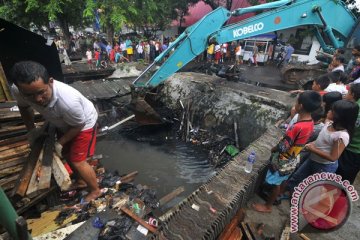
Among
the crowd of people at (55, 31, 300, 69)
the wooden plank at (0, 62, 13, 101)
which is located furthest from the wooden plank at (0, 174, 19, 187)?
the crowd of people at (55, 31, 300, 69)

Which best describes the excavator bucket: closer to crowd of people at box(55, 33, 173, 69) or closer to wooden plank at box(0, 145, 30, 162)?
wooden plank at box(0, 145, 30, 162)

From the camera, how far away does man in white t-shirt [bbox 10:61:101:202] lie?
6.83ft

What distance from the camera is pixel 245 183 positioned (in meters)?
2.96

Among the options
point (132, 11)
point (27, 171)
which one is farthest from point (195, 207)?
point (132, 11)

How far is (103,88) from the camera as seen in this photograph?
26.1 feet

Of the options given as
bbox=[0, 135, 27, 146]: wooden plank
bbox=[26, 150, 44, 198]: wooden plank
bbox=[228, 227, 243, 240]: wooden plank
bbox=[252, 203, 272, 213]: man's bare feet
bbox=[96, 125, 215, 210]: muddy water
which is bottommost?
bbox=[96, 125, 215, 210]: muddy water

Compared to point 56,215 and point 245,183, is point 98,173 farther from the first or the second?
point 245,183

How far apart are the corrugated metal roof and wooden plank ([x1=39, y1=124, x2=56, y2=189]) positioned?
4188mm

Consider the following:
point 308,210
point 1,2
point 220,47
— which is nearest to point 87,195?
point 308,210

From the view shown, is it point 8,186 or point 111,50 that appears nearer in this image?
point 8,186

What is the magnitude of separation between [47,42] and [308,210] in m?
7.04


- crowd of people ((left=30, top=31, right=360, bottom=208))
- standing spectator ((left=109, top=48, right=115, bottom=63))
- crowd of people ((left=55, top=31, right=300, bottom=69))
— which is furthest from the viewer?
crowd of people ((left=55, top=31, right=300, bottom=69))

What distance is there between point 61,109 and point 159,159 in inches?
148

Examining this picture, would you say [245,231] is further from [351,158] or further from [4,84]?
[4,84]
